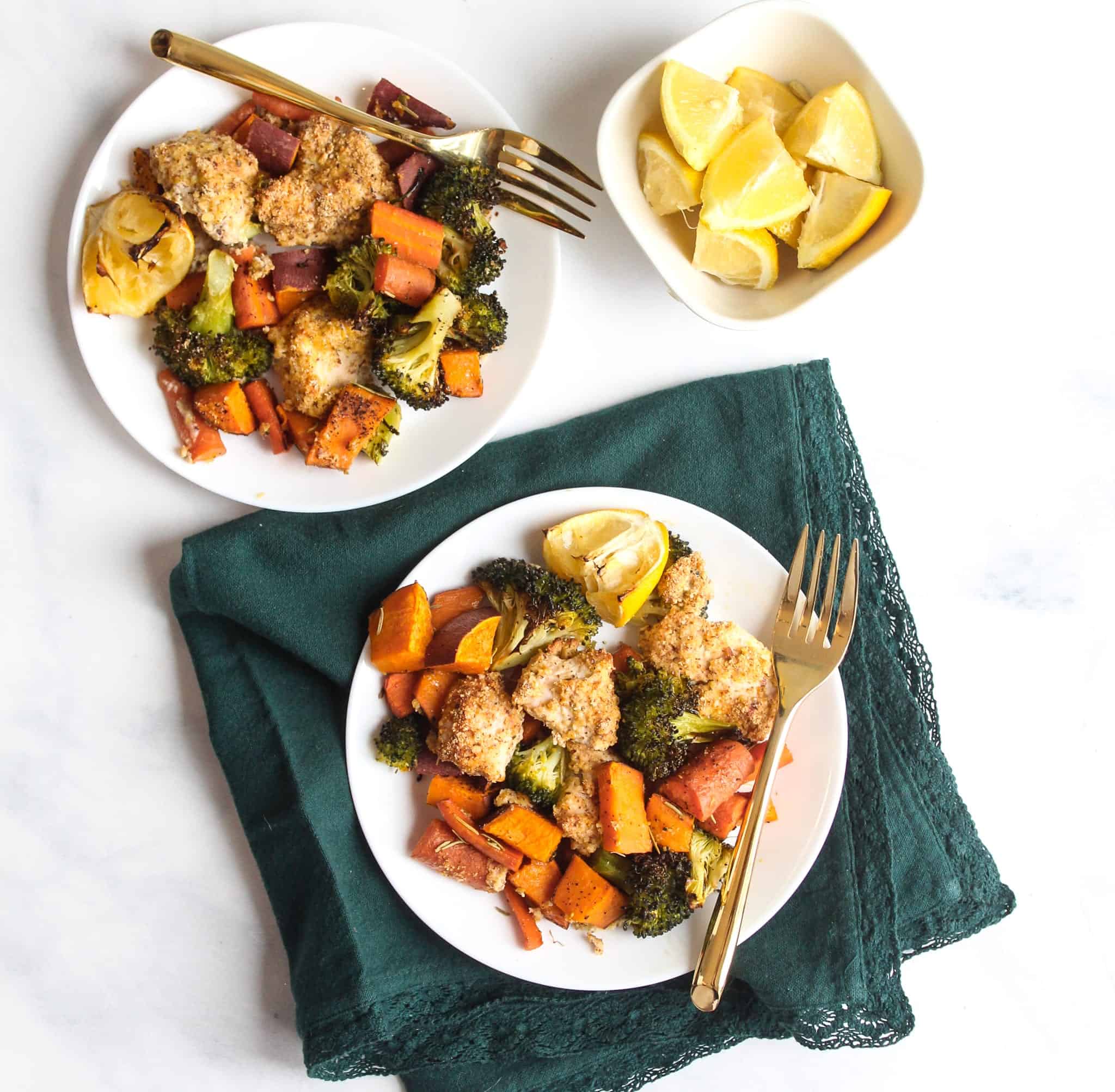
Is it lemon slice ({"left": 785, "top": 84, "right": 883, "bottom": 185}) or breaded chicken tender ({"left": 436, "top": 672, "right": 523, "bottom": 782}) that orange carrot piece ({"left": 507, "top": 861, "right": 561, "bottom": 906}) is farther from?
lemon slice ({"left": 785, "top": 84, "right": 883, "bottom": 185})

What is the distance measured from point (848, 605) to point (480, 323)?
4.26 feet

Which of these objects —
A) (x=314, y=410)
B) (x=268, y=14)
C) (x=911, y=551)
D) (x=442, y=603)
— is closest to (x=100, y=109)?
(x=268, y=14)

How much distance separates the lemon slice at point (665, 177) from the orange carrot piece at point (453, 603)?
1.18 meters

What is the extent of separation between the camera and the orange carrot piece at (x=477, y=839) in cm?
267

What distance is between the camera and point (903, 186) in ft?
8.45

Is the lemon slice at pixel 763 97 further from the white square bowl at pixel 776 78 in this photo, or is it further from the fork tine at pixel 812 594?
the fork tine at pixel 812 594

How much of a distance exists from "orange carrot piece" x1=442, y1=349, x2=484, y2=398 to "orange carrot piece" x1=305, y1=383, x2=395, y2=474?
0.61 ft

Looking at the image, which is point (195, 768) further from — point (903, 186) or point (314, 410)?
point (903, 186)

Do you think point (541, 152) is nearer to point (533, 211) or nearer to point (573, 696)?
point (533, 211)

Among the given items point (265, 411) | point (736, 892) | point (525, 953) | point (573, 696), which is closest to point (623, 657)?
point (573, 696)

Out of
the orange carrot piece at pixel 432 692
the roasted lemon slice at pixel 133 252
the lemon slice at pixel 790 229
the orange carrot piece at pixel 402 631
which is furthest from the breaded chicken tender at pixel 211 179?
the lemon slice at pixel 790 229

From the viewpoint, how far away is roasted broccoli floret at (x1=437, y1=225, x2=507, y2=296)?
8.64 feet

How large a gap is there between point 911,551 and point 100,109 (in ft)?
9.03

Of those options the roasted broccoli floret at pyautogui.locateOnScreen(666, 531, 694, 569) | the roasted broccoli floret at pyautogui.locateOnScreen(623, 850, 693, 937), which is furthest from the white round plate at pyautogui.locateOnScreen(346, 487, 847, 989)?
the roasted broccoli floret at pyautogui.locateOnScreen(623, 850, 693, 937)
